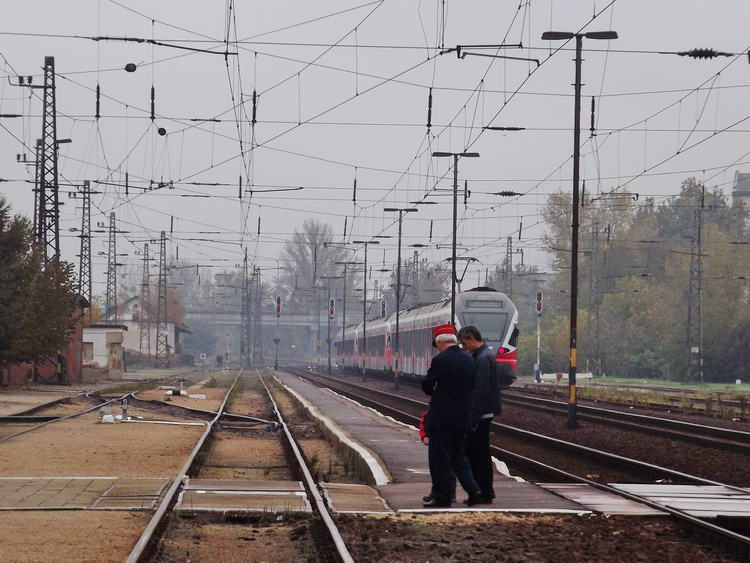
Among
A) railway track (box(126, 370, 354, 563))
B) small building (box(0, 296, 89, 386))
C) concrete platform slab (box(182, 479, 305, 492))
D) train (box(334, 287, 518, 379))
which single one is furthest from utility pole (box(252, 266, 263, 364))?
concrete platform slab (box(182, 479, 305, 492))

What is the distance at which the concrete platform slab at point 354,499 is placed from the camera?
37.8ft

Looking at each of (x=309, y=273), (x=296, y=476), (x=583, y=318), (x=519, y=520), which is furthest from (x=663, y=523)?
(x=309, y=273)

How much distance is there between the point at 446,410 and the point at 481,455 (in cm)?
76

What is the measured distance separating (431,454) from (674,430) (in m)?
16.0

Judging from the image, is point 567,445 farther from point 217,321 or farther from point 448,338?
point 217,321

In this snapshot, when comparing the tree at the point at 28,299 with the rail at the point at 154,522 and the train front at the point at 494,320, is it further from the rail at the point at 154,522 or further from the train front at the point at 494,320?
the rail at the point at 154,522

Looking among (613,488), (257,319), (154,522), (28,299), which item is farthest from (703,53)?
(257,319)

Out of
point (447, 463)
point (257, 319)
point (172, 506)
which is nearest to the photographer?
point (172, 506)

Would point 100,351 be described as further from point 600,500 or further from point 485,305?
point 600,500

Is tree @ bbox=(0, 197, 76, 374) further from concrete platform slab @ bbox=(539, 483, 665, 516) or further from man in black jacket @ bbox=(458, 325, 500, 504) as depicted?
man in black jacket @ bbox=(458, 325, 500, 504)

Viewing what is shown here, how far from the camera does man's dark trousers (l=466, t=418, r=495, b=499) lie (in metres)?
12.2

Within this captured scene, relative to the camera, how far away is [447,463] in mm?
11734

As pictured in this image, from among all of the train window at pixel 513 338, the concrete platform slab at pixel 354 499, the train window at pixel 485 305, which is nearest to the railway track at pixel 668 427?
the train window at pixel 513 338

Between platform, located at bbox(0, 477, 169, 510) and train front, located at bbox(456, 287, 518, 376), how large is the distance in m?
29.5
